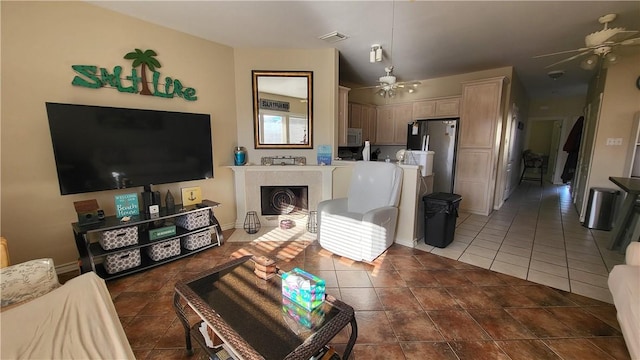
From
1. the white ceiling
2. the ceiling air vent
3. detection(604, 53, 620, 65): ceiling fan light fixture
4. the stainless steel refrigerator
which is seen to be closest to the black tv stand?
the white ceiling

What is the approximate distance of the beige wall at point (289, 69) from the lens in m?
3.60

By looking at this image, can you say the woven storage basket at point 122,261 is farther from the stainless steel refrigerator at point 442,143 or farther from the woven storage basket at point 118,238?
the stainless steel refrigerator at point 442,143

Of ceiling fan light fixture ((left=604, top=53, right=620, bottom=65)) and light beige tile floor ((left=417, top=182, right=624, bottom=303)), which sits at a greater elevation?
ceiling fan light fixture ((left=604, top=53, right=620, bottom=65))

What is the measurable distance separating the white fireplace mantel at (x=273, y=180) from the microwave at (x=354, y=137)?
4.87ft

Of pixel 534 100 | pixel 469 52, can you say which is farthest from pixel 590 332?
pixel 534 100

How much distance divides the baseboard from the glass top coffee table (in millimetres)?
1891

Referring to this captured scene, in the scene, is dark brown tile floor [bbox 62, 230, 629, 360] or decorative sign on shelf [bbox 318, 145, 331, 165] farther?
decorative sign on shelf [bbox 318, 145, 331, 165]

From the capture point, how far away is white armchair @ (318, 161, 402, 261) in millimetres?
2617

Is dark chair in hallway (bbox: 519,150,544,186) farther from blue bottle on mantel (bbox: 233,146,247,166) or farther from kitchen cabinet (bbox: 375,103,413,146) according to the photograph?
blue bottle on mantel (bbox: 233,146,247,166)

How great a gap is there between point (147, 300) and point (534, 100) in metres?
10.4

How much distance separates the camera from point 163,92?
2.97 meters

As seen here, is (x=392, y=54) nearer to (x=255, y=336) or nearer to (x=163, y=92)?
(x=163, y=92)

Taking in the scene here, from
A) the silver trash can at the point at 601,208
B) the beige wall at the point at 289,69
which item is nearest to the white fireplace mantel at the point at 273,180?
the beige wall at the point at 289,69

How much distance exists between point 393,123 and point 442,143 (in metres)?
1.25
